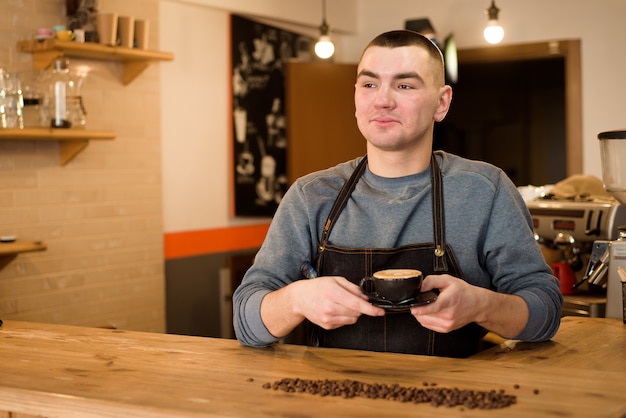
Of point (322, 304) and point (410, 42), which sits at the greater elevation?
point (410, 42)

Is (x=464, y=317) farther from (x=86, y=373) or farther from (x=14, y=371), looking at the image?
(x=14, y=371)

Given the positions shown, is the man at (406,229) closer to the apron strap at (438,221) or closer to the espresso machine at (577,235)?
the apron strap at (438,221)

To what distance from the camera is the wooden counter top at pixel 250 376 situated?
5.17ft

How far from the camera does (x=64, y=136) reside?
401 cm

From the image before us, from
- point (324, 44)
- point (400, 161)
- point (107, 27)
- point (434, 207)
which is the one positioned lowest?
point (434, 207)

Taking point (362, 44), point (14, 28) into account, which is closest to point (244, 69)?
point (362, 44)

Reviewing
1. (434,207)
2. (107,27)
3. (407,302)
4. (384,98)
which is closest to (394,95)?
(384,98)

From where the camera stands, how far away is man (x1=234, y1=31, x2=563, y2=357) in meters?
2.23

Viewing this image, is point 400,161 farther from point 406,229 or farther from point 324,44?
point 324,44

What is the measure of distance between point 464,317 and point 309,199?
2.03ft

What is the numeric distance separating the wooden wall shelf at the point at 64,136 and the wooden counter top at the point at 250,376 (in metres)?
1.65

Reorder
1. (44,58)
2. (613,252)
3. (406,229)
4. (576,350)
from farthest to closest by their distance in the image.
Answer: (44,58) < (613,252) < (406,229) < (576,350)

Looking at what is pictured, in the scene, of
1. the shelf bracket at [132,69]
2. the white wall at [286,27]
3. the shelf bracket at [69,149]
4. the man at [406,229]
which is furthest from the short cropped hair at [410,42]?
the white wall at [286,27]

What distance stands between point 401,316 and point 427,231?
0.74ft
